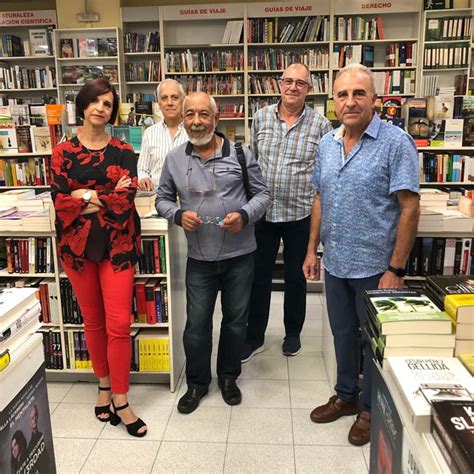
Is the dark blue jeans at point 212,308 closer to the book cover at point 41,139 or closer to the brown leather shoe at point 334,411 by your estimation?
the brown leather shoe at point 334,411

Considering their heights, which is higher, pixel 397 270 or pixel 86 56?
pixel 86 56

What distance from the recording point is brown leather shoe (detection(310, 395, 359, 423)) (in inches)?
92.0

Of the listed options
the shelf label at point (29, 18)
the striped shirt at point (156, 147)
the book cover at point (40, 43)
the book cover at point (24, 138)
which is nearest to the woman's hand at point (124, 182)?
the striped shirt at point (156, 147)

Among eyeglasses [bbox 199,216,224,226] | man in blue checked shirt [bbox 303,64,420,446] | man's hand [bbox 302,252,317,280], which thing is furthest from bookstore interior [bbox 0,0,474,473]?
man's hand [bbox 302,252,317,280]

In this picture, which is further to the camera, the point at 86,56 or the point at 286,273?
the point at 86,56

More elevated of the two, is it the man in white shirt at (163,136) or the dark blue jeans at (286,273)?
the man in white shirt at (163,136)

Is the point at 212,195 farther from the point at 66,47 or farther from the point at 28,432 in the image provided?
the point at 66,47

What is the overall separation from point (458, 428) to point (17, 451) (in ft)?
3.81

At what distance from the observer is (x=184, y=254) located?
115 inches

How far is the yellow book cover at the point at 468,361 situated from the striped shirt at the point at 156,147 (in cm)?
212

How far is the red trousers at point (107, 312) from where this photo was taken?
217cm

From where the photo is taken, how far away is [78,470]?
6.66 ft

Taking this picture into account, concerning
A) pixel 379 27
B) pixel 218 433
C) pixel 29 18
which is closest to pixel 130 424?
pixel 218 433

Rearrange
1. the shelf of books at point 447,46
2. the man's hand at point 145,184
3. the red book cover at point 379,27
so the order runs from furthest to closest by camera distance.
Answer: the red book cover at point 379,27, the shelf of books at point 447,46, the man's hand at point 145,184
